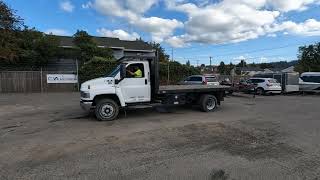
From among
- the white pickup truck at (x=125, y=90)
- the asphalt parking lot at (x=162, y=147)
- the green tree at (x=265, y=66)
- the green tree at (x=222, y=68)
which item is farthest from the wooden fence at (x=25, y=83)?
the green tree at (x=265, y=66)

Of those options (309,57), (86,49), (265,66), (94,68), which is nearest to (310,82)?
(94,68)

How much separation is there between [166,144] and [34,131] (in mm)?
4469

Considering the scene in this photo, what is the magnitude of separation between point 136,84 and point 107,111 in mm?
1499

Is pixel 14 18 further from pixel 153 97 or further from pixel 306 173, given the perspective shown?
pixel 306 173

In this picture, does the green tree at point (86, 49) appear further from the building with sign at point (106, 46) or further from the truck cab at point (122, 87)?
the truck cab at point (122, 87)

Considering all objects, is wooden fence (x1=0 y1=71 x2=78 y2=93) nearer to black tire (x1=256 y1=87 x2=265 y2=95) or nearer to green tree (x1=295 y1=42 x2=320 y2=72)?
black tire (x1=256 y1=87 x2=265 y2=95)

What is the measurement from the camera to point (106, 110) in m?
12.1

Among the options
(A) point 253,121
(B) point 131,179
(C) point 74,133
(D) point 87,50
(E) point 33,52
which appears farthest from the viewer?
(D) point 87,50

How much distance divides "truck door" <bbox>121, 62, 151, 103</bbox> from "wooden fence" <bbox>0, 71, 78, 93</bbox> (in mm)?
18165

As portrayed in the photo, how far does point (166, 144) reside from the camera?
8234mm

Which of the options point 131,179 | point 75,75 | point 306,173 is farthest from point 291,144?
point 75,75

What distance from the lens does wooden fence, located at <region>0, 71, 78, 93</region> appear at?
27667 mm

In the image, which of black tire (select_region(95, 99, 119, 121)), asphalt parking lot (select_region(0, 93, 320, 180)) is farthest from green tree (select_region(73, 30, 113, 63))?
black tire (select_region(95, 99, 119, 121))

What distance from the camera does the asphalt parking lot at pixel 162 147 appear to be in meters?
6.07
